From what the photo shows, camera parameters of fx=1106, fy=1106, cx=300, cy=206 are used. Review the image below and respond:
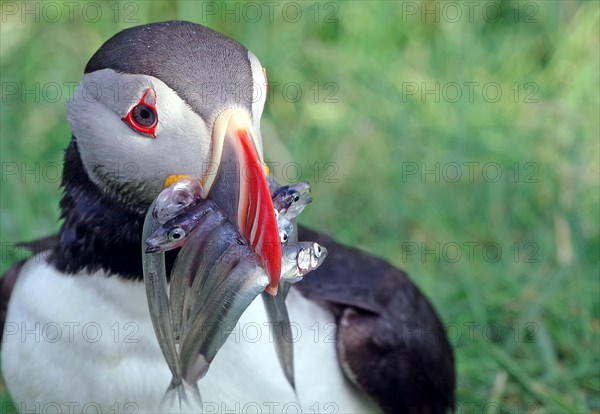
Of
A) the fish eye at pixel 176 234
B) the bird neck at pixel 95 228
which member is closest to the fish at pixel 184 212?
the fish eye at pixel 176 234

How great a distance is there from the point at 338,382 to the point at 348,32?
335cm

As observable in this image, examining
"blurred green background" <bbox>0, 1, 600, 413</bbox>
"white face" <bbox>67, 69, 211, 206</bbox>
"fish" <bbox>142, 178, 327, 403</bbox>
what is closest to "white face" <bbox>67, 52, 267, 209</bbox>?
"white face" <bbox>67, 69, 211, 206</bbox>

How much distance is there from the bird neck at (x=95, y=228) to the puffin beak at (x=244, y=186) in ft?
1.19

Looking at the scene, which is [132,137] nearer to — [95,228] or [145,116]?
[145,116]

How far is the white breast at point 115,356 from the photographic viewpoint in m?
3.23

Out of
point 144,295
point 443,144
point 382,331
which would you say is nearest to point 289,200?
point 144,295

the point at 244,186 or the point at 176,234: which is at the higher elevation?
the point at 244,186

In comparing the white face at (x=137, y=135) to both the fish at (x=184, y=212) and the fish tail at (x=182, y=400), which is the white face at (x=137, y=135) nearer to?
the fish at (x=184, y=212)

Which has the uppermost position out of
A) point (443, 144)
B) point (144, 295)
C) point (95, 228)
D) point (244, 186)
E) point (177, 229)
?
point (244, 186)

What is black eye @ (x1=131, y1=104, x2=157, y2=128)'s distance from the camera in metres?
2.94

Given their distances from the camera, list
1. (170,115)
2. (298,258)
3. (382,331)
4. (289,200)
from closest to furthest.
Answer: (298,258), (289,200), (170,115), (382,331)

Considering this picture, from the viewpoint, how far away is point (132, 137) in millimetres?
2990

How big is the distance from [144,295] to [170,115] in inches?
22.7

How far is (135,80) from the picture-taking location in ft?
9.71
